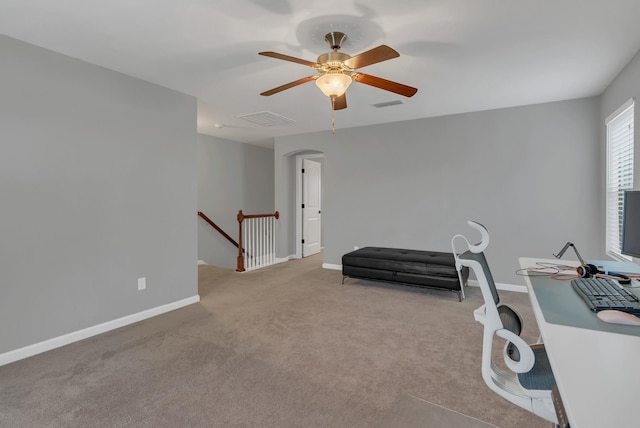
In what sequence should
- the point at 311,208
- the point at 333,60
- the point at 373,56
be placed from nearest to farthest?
1. the point at 373,56
2. the point at 333,60
3. the point at 311,208

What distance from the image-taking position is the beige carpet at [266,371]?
1.84 meters

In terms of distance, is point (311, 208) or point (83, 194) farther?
point (311, 208)

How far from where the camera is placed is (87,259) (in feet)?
9.42

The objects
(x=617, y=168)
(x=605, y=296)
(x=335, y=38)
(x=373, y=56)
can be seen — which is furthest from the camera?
(x=617, y=168)

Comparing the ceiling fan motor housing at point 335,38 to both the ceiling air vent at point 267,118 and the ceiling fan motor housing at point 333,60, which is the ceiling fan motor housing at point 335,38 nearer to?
the ceiling fan motor housing at point 333,60

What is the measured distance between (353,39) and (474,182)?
9.65 ft

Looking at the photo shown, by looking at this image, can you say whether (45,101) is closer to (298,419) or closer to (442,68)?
(298,419)

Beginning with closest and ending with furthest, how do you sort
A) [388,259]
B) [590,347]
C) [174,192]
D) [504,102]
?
[590,347] < [174,192] < [504,102] < [388,259]

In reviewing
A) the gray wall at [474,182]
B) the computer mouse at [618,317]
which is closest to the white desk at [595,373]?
the computer mouse at [618,317]

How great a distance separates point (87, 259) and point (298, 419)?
238cm

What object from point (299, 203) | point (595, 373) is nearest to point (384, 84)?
point (595, 373)

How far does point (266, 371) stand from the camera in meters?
2.30

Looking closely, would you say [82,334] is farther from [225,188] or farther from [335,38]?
[225,188]

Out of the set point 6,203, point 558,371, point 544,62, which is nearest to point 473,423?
point 558,371
